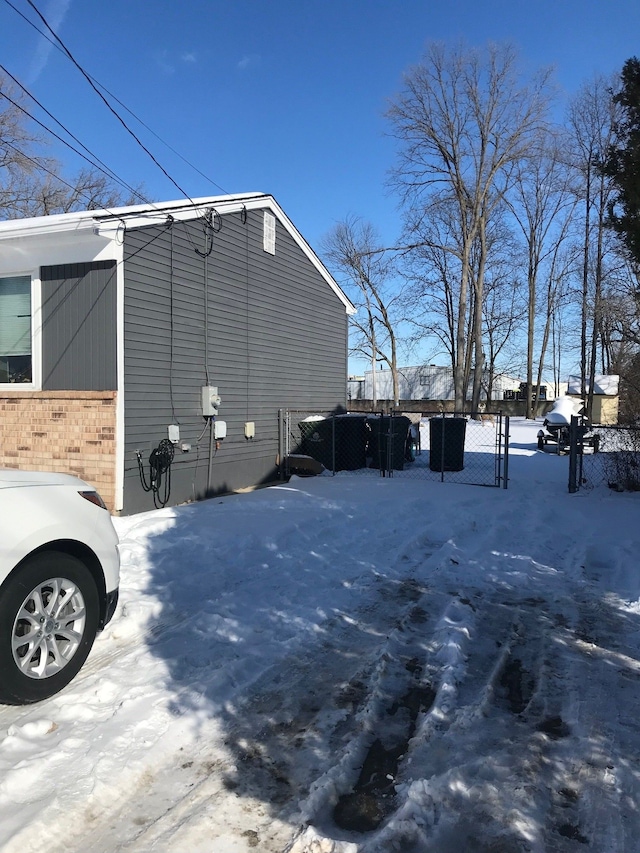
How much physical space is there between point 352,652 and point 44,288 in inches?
286

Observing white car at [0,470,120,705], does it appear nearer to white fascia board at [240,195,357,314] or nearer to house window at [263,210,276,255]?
white fascia board at [240,195,357,314]

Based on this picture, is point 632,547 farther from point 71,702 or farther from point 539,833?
point 71,702

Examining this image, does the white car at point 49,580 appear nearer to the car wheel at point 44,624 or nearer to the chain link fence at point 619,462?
the car wheel at point 44,624

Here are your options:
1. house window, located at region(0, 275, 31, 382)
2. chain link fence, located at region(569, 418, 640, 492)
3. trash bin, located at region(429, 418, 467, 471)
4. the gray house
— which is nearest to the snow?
the gray house

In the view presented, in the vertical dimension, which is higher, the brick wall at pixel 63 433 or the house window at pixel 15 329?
the house window at pixel 15 329

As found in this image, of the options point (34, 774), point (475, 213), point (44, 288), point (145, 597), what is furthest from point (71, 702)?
point (475, 213)

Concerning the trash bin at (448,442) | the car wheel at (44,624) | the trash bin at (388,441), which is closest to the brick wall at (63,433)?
the car wheel at (44,624)

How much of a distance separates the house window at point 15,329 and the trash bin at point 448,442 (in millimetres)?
7754

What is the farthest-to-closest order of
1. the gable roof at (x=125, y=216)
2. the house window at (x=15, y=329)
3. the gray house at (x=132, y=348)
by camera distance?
the house window at (x=15, y=329) → the gray house at (x=132, y=348) → the gable roof at (x=125, y=216)

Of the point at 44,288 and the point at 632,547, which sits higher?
the point at 44,288

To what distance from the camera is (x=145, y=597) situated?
5.12 m

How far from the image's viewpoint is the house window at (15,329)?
921cm

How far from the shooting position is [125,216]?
8.44 meters

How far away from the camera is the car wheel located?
3244 mm
